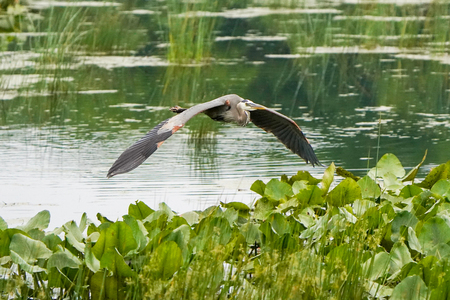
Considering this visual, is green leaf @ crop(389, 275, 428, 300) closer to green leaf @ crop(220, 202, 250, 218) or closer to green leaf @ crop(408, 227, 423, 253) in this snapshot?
green leaf @ crop(408, 227, 423, 253)

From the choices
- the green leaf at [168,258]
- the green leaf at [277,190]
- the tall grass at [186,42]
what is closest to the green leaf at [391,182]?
the green leaf at [277,190]

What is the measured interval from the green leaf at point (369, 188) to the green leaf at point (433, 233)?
2.60ft

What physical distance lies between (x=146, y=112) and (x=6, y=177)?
2.39 metres

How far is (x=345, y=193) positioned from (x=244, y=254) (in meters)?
1.17

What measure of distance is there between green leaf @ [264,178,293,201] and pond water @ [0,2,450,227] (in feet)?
1.65

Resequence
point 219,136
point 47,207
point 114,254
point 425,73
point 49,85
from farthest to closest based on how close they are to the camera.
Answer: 1. point 425,73
2. point 49,85
3. point 219,136
4. point 47,207
5. point 114,254

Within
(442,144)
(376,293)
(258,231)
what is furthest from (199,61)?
(376,293)

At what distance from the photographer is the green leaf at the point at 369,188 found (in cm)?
436

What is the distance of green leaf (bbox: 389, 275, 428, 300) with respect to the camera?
9.83ft

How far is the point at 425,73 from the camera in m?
9.50

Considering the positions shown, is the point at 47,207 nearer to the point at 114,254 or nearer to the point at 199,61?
the point at 114,254


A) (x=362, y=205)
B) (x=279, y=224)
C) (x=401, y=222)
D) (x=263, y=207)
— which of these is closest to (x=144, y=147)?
(x=263, y=207)

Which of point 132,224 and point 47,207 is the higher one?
point 132,224

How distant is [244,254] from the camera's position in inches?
132
